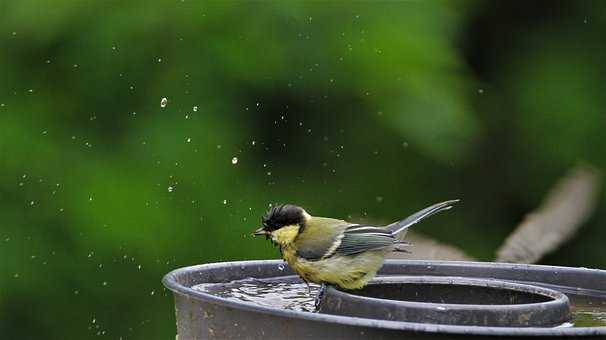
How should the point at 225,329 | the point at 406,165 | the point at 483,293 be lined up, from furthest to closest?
1. the point at 406,165
2. the point at 483,293
3. the point at 225,329

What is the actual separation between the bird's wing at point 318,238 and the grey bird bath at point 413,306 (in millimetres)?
116

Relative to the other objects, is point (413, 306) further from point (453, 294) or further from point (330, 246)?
point (330, 246)

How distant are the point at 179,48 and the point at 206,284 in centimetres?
115

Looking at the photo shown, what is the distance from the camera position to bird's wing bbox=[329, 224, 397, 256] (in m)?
3.37

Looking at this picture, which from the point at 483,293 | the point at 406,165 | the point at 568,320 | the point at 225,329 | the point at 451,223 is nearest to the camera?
the point at 225,329

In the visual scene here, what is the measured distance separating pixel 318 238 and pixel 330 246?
5cm

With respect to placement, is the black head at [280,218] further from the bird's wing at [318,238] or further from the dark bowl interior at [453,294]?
the dark bowl interior at [453,294]

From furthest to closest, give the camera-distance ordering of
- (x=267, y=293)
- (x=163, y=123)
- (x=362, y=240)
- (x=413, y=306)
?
(x=163, y=123)
(x=362, y=240)
(x=267, y=293)
(x=413, y=306)

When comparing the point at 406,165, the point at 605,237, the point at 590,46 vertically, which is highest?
the point at 590,46

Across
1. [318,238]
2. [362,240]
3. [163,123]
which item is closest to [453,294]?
[362,240]

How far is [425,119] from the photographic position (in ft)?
13.6

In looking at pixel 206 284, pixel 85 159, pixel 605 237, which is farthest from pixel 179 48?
pixel 605 237

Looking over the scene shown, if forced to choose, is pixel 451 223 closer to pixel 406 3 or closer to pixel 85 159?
pixel 406 3

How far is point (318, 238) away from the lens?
137 inches
